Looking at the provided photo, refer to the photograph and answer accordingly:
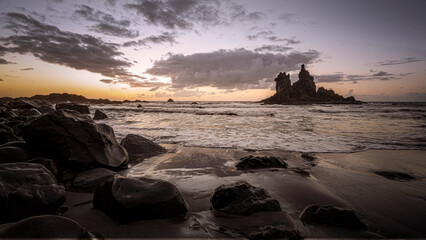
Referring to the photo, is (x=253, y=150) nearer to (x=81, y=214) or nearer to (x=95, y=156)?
(x=95, y=156)

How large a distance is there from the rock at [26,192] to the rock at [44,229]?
27.3 inches

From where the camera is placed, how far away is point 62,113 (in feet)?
13.3

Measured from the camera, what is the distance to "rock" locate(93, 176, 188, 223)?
7.29ft

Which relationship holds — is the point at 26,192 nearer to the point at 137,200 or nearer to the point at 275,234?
the point at 137,200

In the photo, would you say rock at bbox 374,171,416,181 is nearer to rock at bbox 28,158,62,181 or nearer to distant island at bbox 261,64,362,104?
rock at bbox 28,158,62,181

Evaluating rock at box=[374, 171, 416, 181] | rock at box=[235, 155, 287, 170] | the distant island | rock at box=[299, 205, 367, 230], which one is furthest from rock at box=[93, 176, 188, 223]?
the distant island

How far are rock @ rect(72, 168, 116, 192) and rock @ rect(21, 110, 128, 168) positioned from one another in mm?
332

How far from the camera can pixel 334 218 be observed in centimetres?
224

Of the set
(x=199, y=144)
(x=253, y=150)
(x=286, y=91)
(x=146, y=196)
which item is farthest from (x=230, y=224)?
(x=286, y=91)

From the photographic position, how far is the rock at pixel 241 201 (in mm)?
2454

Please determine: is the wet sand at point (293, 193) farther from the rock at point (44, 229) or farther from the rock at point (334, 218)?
the rock at point (44, 229)

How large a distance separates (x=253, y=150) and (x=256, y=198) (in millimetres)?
3416

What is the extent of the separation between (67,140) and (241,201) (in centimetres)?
337

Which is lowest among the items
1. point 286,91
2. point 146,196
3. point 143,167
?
A: point 143,167
